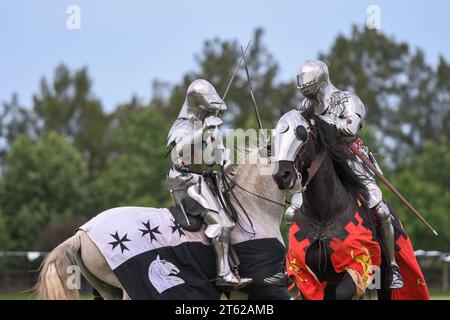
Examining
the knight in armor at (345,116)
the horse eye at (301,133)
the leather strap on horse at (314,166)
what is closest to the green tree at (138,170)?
the knight in armor at (345,116)

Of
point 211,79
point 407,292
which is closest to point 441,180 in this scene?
point 211,79

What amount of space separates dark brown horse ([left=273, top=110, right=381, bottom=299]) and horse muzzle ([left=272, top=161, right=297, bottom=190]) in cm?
18

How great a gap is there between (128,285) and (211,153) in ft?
5.32

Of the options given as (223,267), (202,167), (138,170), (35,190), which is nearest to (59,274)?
(223,267)

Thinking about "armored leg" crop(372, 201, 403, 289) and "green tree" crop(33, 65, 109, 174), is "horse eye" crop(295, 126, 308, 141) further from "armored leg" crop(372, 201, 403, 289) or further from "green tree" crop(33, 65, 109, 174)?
"green tree" crop(33, 65, 109, 174)

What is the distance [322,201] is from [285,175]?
0.73 meters

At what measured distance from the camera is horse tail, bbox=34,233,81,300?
8914 mm

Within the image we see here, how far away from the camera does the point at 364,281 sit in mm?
7840

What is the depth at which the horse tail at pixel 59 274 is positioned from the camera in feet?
29.2

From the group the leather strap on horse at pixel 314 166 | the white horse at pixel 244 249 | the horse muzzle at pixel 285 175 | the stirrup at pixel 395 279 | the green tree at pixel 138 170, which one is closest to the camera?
the horse muzzle at pixel 285 175

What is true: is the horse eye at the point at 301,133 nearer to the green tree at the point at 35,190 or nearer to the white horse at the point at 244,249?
the white horse at the point at 244,249

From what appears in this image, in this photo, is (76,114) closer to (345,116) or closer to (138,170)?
(138,170)

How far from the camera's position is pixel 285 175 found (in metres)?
7.42
